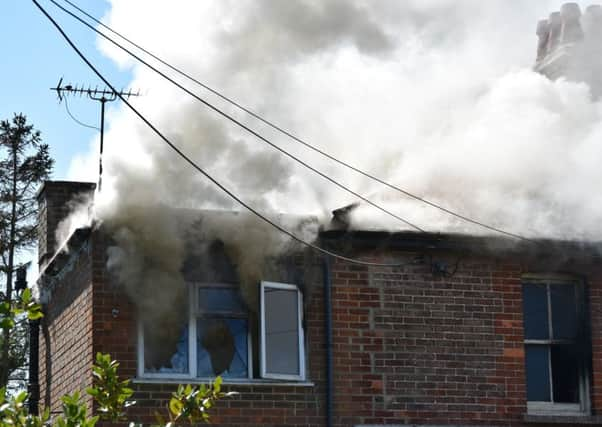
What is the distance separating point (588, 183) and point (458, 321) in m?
2.47

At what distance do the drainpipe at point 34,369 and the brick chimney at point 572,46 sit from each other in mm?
7889

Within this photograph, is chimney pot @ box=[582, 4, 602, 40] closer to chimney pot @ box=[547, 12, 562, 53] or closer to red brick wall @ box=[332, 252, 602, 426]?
chimney pot @ box=[547, 12, 562, 53]

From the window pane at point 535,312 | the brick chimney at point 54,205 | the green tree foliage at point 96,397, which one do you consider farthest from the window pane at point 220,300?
the green tree foliage at point 96,397

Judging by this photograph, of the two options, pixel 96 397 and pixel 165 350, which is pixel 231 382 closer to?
pixel 165 350

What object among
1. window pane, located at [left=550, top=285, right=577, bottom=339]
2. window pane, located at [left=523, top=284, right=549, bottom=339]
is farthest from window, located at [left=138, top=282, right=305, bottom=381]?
window pane, located at [left=550, top=285, right=577, bottom=339]

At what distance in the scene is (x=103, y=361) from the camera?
761 centimetres

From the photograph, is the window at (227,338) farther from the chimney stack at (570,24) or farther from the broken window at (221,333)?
the chimney stack at (570,24)

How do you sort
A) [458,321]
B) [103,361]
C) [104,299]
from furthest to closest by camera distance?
[458,321]
[104,299]
[103,361]

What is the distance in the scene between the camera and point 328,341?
14.1 meters

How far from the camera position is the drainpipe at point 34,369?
16.3 meters

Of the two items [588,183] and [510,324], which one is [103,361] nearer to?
[510,324]

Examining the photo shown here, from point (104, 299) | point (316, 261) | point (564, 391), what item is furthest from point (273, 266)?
point (564, 391)

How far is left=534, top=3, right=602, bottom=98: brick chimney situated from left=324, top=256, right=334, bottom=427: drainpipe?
5723 millimetres

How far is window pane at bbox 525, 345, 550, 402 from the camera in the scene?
14.9 m
